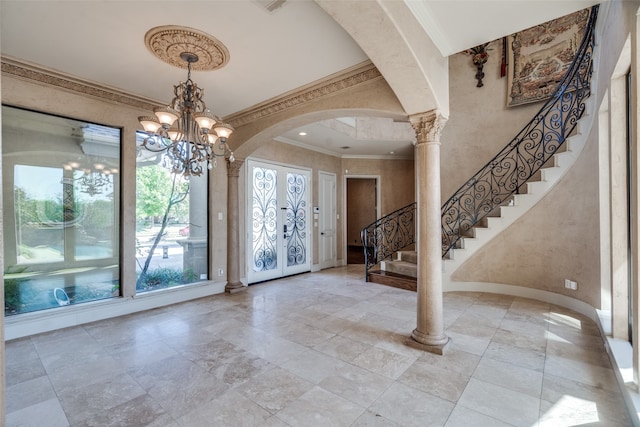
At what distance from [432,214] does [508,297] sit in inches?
110

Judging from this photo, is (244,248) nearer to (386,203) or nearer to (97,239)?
(97,239)

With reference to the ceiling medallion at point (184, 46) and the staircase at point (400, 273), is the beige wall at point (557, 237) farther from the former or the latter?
the ceiling medallion at point (184, 46)

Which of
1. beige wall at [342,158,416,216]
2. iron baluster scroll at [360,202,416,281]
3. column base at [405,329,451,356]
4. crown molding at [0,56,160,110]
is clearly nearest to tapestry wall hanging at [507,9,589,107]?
beige wall at [342,158,416,216]

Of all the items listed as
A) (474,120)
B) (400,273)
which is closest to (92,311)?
(400,273)

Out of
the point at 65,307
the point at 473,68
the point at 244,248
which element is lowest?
the point at 65,307

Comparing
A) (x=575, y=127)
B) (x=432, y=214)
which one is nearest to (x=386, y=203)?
(x=575, y=127)

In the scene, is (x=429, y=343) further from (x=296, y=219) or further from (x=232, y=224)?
(x=296, y=219)

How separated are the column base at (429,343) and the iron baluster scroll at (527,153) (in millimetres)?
2713

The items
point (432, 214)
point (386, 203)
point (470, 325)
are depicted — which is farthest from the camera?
point (386, 203)

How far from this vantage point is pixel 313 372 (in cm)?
277

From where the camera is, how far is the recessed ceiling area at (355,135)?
6.00m

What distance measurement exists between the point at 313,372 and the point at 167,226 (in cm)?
341

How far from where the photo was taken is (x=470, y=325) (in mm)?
3783

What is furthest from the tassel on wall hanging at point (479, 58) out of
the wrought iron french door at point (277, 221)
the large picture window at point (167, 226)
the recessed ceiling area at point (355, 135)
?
the large picture window at point (167, 226)
